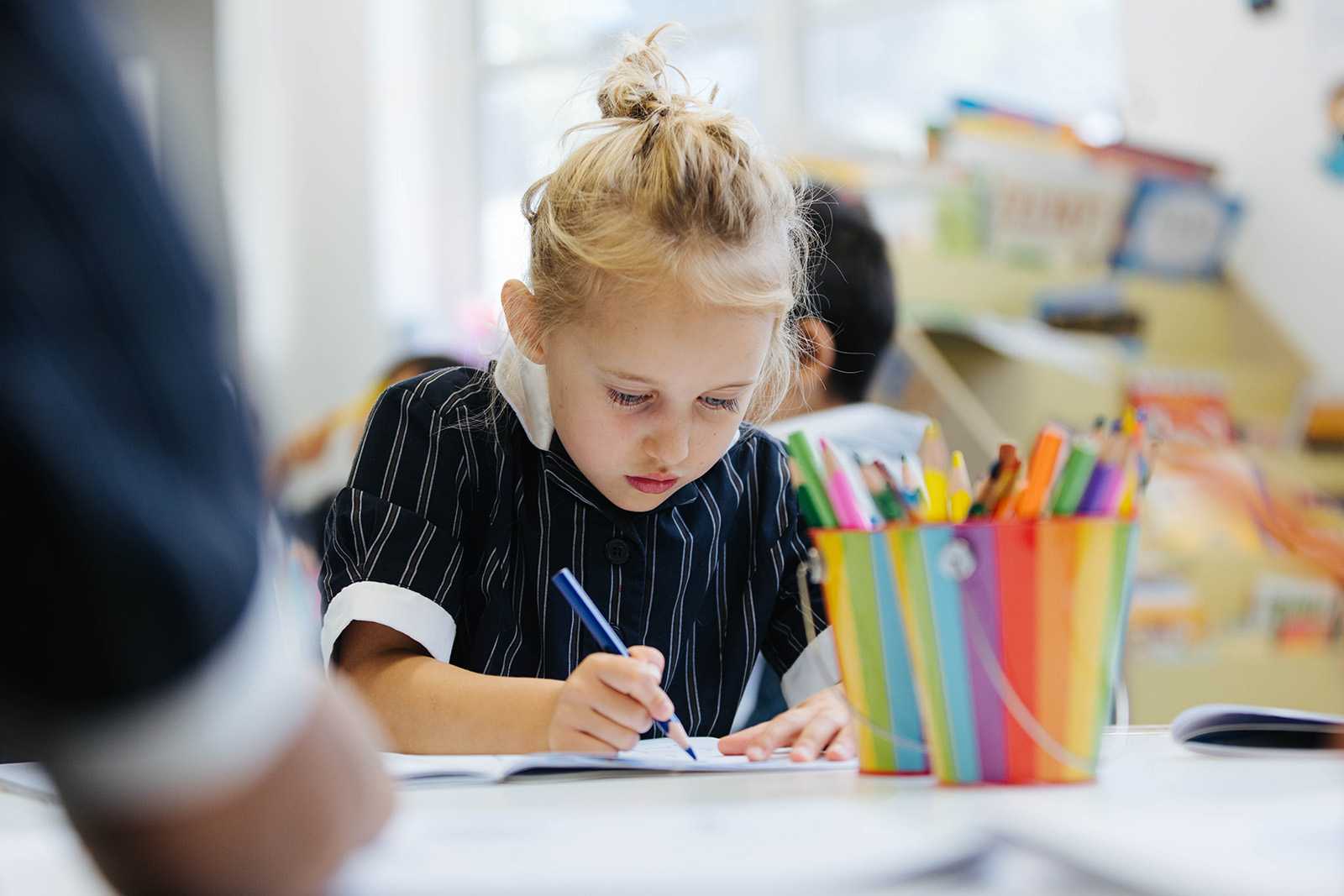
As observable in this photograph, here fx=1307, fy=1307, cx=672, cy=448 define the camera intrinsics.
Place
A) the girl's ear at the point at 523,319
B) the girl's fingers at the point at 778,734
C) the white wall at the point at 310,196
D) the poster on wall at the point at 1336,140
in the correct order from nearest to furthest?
the girl's fingers at the point at 778,734 < the girl's ear at the point at 523,319 < the poster on wall at the point at 1336,140 < the white wall at the point at 310,196

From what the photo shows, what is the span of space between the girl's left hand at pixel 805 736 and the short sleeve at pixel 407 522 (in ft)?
0.80

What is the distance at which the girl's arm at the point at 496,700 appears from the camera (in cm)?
69

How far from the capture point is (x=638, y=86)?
1.00 m

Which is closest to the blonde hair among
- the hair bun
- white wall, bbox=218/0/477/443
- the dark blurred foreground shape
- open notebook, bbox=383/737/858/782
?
the hair bun

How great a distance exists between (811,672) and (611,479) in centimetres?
24

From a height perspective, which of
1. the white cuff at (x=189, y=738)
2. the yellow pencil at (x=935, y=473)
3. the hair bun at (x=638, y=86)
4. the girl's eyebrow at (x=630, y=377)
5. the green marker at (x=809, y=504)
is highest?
the hair bun at (x=638, y=86)

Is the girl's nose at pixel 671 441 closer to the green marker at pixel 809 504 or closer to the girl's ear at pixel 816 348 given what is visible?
the green marker at pixel 809 504

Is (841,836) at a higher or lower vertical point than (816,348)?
higher

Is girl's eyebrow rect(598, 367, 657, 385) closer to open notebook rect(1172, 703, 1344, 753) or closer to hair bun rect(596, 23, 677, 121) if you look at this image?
hair bun rect(596, 23, 677, 121)

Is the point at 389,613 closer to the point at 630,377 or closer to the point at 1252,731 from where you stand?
the point at 630,377

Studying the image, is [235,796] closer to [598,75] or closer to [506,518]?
[506,518]

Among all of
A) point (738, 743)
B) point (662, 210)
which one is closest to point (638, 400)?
point (662, 210)

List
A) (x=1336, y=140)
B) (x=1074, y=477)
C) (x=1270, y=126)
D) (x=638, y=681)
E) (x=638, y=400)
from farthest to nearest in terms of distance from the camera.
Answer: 1. (x=1270, y=126)
2. (x=1336, y=140)
3. (x=638, y=400)
4. (x=638, y=681)
5. (x=1074, y=477)

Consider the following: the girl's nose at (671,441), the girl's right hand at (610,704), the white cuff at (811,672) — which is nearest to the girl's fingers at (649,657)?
the girl's right hand at (610,704)
